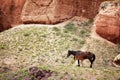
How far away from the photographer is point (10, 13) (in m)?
37.4

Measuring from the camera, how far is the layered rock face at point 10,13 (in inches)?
1460

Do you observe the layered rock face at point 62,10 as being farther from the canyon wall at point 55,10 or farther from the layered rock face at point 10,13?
the layered rock face at point 10,13

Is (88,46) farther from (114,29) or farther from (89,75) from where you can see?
(89,75)

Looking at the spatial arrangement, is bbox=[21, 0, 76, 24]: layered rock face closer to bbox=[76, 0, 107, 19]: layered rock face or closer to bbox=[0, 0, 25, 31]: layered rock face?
bbox=[76, 0, 107, 19]: layered rock face

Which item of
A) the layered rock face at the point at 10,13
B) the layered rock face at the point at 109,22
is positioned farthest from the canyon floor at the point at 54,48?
the layered rock face at the point at 10,13

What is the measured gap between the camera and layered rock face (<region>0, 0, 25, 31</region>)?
3709 centimetres

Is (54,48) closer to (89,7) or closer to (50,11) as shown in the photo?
(50,11)

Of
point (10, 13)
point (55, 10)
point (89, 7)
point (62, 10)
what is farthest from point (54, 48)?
point (10, 13)

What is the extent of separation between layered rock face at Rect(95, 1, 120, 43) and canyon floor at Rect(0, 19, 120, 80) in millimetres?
824

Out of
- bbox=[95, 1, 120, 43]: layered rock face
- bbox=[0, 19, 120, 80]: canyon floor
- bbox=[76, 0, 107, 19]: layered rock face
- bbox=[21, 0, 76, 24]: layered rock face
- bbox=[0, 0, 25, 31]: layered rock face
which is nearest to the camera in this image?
bbox=[0, 19, 120, 80]: canyon floor

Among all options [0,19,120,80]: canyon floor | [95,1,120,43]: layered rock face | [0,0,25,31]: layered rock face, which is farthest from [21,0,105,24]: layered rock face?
[0,0,25,31]: layered rock face

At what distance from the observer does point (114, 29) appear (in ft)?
92.1

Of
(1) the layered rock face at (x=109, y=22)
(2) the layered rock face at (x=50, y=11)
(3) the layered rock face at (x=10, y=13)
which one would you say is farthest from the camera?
(3) the layered rock face at (x=10, y=13)

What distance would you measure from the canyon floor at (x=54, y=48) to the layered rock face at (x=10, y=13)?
5.56 metres
